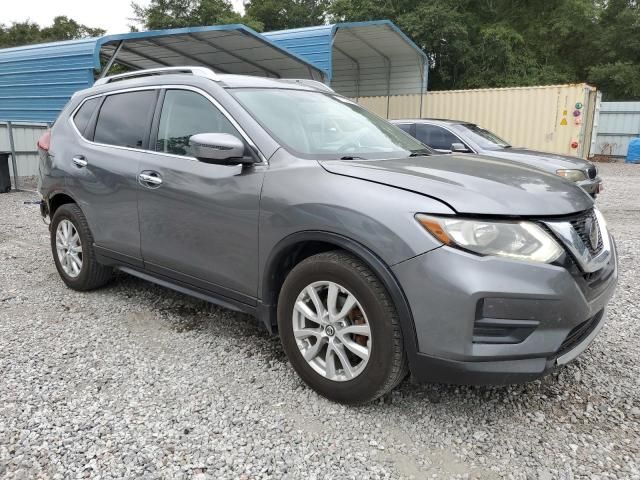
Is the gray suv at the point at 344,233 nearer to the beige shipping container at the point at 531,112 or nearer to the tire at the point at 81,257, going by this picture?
the tire at the point at 81,257

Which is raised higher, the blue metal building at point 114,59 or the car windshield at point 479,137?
the blue metal building at point 114,59

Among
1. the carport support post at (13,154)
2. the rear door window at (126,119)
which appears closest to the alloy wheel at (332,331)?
the rear door window at (126,119)

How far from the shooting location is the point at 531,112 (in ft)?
49.4

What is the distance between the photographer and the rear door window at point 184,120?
3.23 metres

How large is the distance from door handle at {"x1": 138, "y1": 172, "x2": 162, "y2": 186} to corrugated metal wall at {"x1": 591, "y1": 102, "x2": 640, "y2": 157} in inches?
810

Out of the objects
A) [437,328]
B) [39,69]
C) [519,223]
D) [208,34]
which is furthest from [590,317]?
[39,69]

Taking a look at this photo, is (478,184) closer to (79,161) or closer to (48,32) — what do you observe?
(79,161)

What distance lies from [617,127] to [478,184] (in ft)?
70.2

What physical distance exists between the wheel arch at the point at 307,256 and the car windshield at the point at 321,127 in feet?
1.70

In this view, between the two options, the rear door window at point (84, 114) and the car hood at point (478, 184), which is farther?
the rear door window at point (84, 114)

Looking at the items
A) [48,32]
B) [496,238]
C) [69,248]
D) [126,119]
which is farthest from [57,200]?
[48,32]

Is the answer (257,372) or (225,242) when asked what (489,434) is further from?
(225,242)

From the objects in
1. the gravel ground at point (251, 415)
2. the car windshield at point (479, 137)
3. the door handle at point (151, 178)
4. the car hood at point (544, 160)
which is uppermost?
the door handle at point (151, 178)

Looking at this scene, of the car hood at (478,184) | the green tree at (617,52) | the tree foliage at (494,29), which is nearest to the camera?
the car hood at (478,184)
